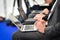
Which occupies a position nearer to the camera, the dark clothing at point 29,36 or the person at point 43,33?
the person at point 43,33

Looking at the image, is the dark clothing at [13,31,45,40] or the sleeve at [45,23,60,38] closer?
the sleeve at [45,23,60,38]

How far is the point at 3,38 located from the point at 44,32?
1499 millimetres

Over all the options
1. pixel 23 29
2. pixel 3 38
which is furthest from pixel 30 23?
pixel 3 38

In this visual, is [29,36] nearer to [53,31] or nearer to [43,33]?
[43,33]

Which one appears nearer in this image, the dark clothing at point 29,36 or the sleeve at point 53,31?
the sleeve at point 53,31

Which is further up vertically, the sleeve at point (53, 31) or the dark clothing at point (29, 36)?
the sleeve at point (53, 31)

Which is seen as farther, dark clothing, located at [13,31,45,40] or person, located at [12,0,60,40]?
dark clothing, located at [13,31,45,40]

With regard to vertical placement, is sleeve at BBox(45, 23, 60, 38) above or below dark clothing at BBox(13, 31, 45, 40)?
above

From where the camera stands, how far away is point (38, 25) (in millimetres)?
1651

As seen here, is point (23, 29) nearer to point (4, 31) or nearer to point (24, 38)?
point (24, 38)

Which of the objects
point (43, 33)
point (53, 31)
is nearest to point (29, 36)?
point (43, 33)

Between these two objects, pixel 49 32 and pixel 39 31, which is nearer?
pixel 49 32

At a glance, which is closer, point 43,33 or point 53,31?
point 53,31

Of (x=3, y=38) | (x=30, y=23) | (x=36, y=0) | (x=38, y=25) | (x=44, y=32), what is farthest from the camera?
(x=36, y=0)
